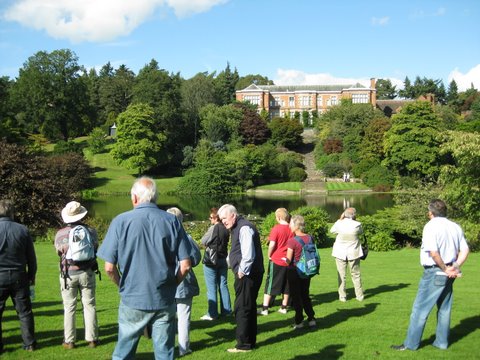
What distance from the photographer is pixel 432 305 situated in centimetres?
555

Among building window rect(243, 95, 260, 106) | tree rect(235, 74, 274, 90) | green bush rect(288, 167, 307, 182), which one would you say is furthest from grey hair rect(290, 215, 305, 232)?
tree rect(235, 74, 274, 90)

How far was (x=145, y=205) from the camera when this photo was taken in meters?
4.02

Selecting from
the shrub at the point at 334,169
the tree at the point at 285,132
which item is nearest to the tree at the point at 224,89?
the tree at the point at 285,132

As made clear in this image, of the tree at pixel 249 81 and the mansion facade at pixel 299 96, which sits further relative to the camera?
the tree at pixel 249 81

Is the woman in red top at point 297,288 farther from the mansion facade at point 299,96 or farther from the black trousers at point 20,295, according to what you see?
the mansion facade at point 299,96

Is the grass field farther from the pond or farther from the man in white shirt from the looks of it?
the pond

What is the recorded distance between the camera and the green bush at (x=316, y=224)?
18.6m

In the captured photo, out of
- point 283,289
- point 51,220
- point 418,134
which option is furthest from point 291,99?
point 283,289

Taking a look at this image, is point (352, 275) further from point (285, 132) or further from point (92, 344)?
point (285, 132)

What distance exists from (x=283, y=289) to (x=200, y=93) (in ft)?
213

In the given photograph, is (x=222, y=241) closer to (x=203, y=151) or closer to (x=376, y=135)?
(x=203, y=151)

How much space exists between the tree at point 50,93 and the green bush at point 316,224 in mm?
50318

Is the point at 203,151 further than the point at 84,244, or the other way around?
the point at 203,151

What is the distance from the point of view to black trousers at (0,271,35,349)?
5387mm
